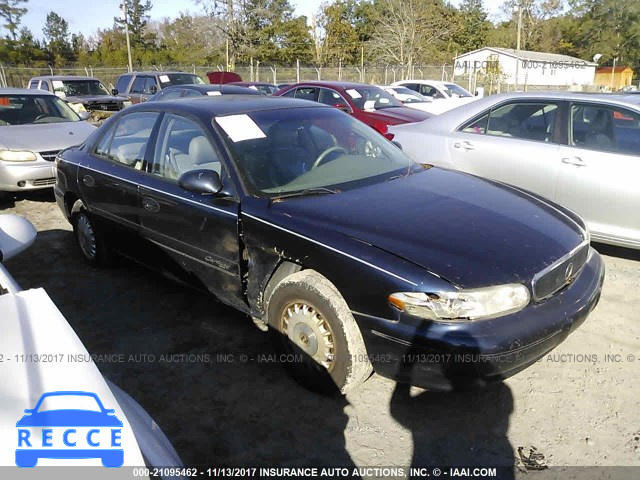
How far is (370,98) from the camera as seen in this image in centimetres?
1015

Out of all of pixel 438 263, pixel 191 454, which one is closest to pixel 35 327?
pixel 191 454

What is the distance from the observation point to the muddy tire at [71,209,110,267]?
4.65 m

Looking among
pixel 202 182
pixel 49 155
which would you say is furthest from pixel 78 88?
pixel 202 182

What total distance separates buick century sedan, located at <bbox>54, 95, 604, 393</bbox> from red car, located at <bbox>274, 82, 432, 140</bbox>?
5271 millimetres

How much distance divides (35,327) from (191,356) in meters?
1.73

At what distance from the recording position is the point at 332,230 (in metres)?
2.82

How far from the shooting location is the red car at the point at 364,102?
9.33 meters

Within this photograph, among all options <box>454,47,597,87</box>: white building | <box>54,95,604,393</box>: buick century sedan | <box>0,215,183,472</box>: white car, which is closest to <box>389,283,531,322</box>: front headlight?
<box>54,95,604,393</box>: buick century sedan

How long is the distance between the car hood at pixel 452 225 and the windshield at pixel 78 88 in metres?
13.1

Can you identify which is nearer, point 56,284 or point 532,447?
point 532,447

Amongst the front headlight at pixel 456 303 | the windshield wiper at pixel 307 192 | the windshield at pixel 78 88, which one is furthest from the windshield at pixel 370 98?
the windshield at pixel 78 88

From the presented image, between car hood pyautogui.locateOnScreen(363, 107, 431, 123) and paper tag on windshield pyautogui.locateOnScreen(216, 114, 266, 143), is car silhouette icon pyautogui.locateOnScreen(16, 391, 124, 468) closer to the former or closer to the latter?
paper tag on windshield pyautogui.locateOnScreen(216, 114, 266, 143)

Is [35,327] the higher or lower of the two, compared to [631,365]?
higher

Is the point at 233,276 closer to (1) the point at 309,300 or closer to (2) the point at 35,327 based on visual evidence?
(1) the point at 309,300
